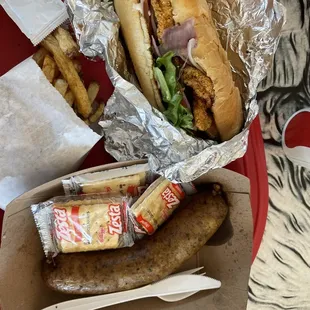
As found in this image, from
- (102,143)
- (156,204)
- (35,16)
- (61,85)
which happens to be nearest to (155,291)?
(156,204)

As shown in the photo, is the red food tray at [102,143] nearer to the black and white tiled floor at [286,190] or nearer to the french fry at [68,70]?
the french fry at [68,70]

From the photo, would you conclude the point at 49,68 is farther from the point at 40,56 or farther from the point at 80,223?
the point at 80,223

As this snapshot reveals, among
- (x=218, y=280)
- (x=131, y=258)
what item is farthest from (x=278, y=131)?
(x=131, y=258)

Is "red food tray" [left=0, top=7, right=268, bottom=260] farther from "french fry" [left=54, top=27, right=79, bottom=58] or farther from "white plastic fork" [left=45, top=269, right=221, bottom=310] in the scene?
"white plastic fork" [left=45, top=269, right=221, bottom=310]

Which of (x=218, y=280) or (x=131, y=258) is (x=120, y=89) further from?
(x=218, y=280)

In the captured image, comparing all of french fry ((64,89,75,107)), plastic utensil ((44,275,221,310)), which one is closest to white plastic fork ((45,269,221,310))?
plastic utensil ((44,275,221,310))
